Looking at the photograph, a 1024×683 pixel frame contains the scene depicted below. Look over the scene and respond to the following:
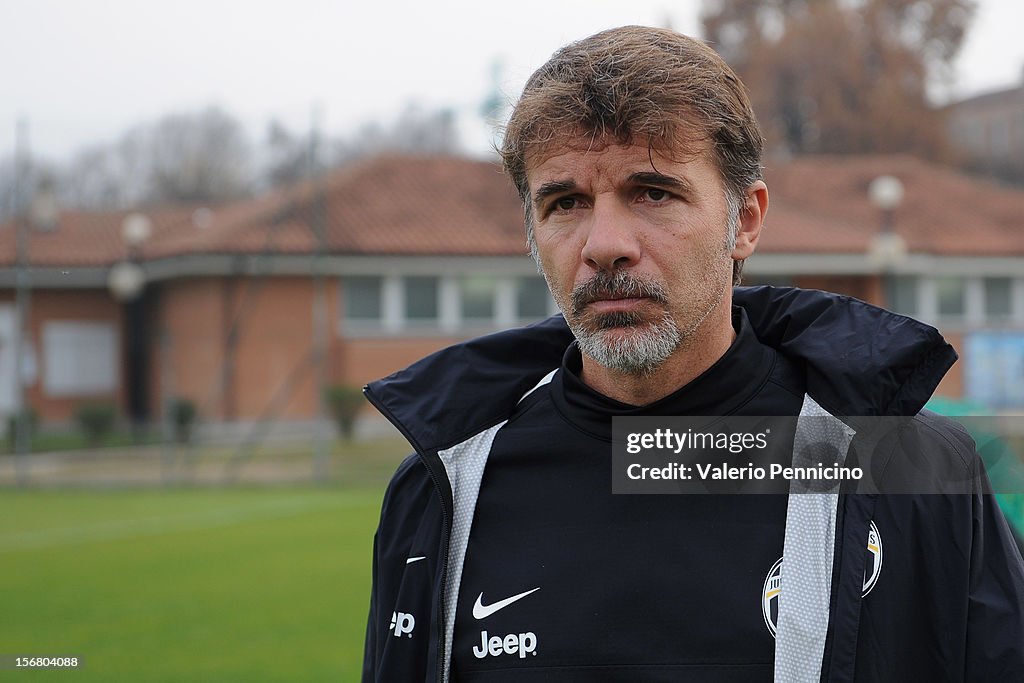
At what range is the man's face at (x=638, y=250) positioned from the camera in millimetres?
2266

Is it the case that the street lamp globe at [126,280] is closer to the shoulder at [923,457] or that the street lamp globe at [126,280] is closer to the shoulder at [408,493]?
the shoulder at [408,493]

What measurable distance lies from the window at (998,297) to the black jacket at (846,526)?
84.7 feet

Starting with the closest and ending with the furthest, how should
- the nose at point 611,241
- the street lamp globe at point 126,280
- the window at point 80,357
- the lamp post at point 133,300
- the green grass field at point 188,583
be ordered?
the nose at point 611,241, the green grass field at point 188,583, the street lamp globe at point 126,280, the lamp post at point 133,300, the window at point 80,357

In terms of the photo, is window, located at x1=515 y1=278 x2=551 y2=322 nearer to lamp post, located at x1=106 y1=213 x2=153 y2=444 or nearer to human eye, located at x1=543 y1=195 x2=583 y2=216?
lamp post, located at x1=106 y1=213 x2=153 y2=444

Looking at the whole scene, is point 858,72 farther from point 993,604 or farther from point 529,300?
point 993,604

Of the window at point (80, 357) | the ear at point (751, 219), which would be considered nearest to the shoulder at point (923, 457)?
the ear at point (751, 219)

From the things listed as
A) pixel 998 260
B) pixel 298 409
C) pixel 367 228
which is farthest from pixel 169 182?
pixel 998 260

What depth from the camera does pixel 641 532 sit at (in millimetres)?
2258

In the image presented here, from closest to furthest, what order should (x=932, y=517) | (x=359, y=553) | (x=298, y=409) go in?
(x=932, y=517), (x=359, y=553), (x=298, y=409)

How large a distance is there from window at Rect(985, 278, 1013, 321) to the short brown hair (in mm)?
25808

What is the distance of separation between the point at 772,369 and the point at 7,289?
17.3 metres

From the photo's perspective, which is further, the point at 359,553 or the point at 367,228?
the point at 367,228

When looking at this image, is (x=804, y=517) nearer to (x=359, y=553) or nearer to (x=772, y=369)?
(x=772, y=369)

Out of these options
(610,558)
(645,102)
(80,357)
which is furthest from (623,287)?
(80,357)
